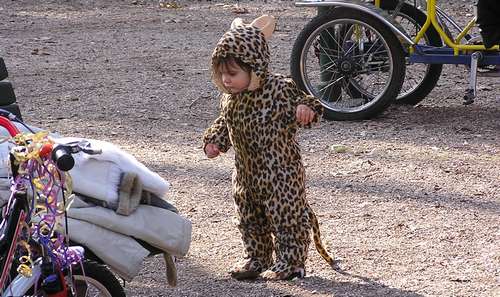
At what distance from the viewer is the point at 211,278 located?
4.93 m

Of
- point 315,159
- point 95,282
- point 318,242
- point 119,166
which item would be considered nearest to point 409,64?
point 315,159

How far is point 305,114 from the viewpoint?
178 inches

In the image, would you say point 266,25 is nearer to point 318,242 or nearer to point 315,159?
point 318,242

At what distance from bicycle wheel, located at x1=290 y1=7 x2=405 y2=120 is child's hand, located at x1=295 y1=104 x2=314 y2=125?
3.20m

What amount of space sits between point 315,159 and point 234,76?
7.70 ft

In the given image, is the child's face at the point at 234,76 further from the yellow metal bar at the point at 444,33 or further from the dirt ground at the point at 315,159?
the yellow metal bar at the point at 444,33

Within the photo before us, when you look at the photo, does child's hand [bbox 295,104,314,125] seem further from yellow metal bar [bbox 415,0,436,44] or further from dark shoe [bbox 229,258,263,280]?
yellow metal bar [bbox 415,0,436,44]

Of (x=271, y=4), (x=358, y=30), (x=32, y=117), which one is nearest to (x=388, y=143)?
(x=358, y=30)

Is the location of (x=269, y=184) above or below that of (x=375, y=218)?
above

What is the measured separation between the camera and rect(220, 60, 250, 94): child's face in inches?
181

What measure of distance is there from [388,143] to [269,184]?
2596 mm

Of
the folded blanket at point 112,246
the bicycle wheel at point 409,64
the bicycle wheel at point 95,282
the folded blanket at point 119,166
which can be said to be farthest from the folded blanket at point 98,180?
the bicycle wheel at point 409,64

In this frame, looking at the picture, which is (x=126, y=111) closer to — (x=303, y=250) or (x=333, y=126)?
(x=333, y=126)

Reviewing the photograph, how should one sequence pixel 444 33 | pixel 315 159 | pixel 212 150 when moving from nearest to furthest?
pixel 212 150 → pixel 315 159 → pixel 444 33
